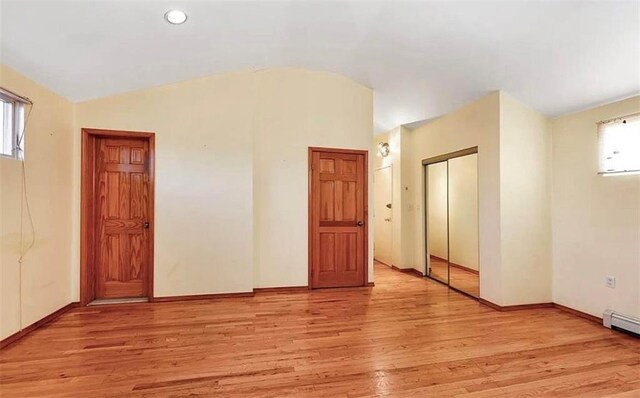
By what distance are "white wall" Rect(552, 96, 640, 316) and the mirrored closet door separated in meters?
0.89

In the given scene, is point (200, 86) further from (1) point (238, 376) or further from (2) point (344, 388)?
(2) point (344, 388)

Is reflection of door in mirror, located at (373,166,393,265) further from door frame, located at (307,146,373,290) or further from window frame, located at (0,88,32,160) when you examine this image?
window frame, located at (0,88,32,160)

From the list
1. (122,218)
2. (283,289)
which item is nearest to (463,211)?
(283,289)

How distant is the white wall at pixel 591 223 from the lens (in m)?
3.12

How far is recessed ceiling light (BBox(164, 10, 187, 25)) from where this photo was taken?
2.52 metres

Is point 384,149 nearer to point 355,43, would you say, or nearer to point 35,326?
point 355,43

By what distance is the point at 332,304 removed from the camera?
12.9 ft

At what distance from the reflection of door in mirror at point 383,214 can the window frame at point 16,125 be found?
505cm

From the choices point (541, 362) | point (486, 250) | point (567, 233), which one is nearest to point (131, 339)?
point (541, 362)

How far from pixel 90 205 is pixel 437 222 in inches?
190

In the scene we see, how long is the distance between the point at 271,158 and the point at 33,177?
8.23 feet

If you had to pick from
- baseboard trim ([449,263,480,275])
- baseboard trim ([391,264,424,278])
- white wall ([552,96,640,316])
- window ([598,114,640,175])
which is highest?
window ([598,114,640,175])

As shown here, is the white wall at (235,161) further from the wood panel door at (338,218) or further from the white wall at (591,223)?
the white wall at (591,223)

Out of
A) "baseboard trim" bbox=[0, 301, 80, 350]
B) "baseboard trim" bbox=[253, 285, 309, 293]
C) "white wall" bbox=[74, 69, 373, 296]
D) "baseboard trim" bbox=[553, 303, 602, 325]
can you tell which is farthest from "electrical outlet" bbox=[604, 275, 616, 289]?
"baseboard trim" bbox=[0, 301, 80, 350]
